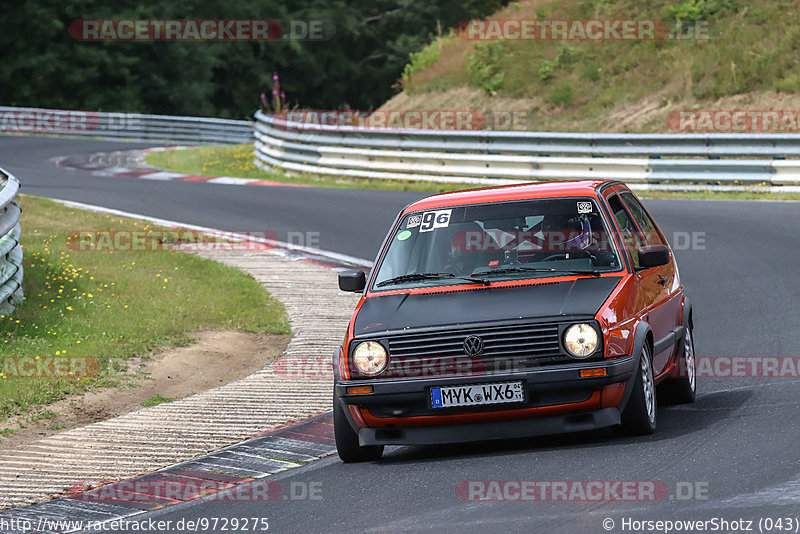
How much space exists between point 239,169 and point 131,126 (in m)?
13.8

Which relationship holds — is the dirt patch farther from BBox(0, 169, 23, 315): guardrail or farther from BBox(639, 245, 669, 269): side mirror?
BBox(639, 245, 669, 269): side mirror

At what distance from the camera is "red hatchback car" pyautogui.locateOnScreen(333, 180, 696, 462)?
286 inches

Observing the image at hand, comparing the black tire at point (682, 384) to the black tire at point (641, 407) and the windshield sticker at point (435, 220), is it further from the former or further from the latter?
the windshield sticker at point (435, 220)

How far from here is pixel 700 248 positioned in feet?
51.1

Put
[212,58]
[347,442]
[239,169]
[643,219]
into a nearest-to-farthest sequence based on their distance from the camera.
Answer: [347,442] → [643,219] → [239,169] → [212,58]

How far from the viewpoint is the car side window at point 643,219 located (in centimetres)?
932

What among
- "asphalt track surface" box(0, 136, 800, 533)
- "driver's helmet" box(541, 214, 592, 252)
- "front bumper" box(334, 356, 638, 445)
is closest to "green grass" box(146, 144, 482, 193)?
"asphalt track surface" box(0, 136, 800, 533)

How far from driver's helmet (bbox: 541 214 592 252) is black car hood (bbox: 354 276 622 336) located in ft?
1.44

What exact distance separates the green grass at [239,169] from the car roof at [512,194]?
1389 cm

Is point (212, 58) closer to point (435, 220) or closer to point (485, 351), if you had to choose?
point (435, 220)

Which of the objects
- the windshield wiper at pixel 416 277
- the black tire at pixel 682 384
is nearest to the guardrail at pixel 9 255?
the windshield wiper at pixel 416 277

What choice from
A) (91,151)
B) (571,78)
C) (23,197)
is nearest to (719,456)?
(23,197)

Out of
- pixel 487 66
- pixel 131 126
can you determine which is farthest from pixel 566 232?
pixel 131 126

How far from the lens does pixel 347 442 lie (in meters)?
7.75
